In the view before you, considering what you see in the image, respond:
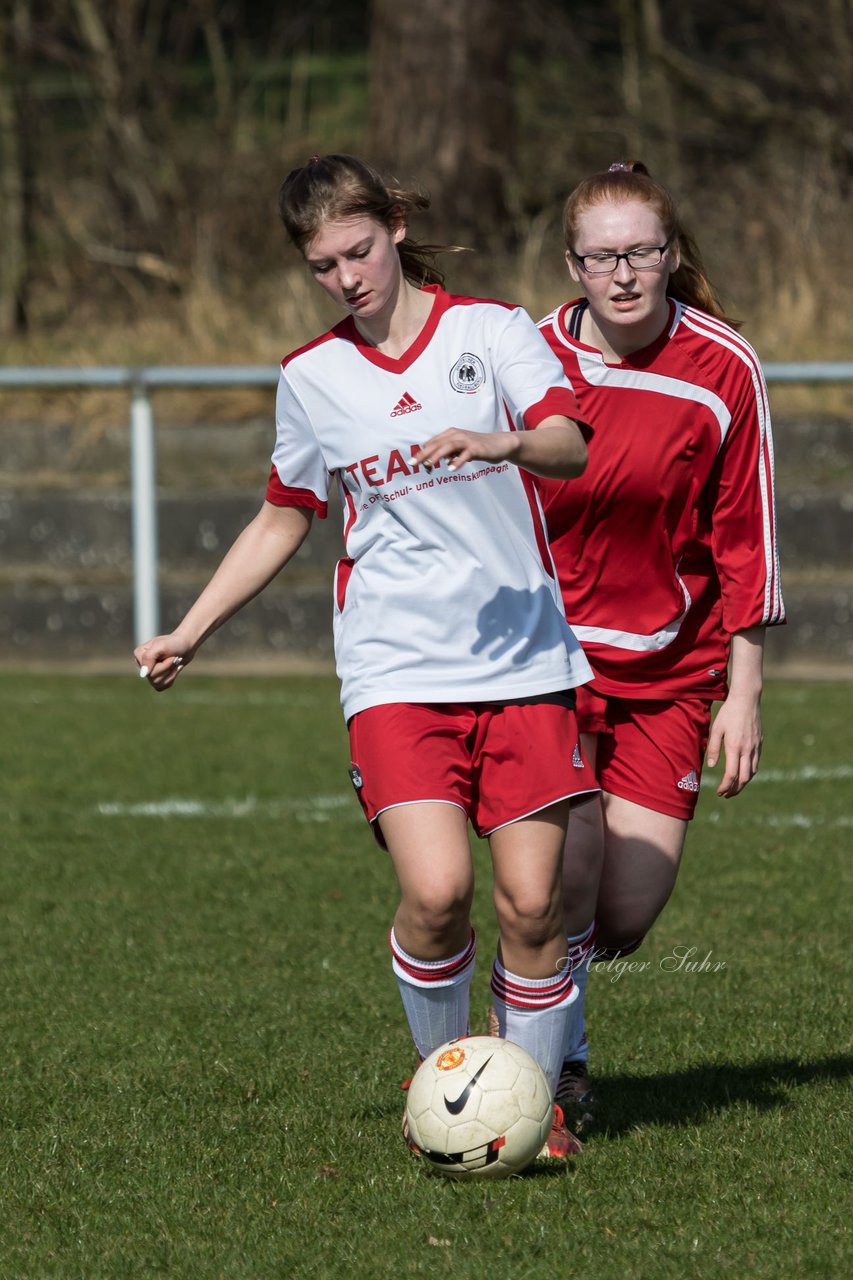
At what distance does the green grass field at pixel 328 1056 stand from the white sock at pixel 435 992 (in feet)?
0.78

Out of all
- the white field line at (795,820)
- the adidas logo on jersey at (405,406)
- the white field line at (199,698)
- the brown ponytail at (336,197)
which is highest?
the brown ponytail at (336,197)

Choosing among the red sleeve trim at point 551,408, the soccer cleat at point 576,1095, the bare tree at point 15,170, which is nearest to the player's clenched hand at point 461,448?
the red sleeve trim at point 551,408

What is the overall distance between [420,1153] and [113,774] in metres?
4.91

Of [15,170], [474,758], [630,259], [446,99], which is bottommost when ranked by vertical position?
[474,758]

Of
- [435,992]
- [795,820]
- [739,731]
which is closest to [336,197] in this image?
[739,731]

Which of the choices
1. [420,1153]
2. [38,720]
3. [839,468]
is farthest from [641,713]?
[839,468]

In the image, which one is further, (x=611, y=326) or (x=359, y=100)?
(x=359, y=100)

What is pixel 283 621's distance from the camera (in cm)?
1154

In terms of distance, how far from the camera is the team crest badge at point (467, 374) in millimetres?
3676

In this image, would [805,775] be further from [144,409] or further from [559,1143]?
[144,409]

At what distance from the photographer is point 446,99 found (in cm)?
1483

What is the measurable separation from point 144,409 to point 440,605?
8.30 m

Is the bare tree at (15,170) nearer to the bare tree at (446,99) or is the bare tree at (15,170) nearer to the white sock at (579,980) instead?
the bare tree at (446,99)

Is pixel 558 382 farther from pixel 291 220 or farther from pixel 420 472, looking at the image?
pixel 291 220
